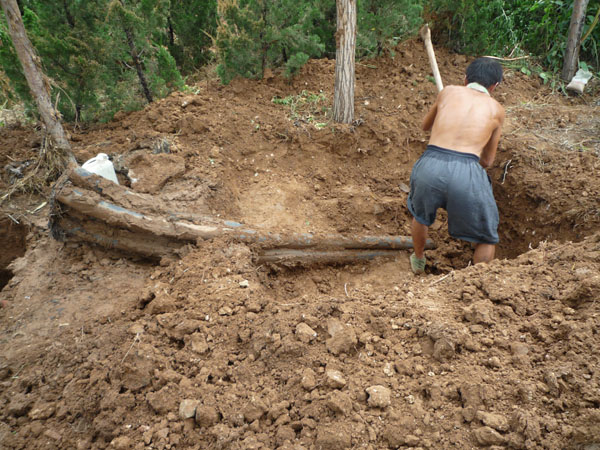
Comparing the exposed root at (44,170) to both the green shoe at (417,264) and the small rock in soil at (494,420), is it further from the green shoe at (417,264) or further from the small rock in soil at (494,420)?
the small rock in soil at (494,420)

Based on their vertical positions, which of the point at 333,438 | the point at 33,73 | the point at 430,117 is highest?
the point at 33,73

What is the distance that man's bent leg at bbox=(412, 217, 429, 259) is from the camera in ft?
9.77

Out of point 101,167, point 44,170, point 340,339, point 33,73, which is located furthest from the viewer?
point 44,170

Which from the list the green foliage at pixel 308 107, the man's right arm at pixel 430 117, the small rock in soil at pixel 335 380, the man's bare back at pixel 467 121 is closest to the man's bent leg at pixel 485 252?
the man's bare back at pixel 467 121

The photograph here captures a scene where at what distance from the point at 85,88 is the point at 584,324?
17.0ft

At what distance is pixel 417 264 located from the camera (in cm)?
319

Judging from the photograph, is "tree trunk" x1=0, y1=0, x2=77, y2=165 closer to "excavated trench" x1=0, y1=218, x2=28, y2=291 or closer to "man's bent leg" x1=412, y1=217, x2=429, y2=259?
"excavated trench" x1=0, y1=218, x2=28, y2=291

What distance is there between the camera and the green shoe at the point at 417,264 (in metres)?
3.18

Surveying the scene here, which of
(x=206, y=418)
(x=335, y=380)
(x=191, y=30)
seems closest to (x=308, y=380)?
(x=335, y=380)

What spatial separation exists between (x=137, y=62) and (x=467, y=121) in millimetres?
4056

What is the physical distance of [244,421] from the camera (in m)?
1.59

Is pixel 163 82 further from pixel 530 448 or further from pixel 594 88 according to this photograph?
pixel 594 88

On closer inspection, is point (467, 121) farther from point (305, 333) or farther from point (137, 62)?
point (137, 62)

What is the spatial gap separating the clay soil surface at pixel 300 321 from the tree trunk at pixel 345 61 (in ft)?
2.50
